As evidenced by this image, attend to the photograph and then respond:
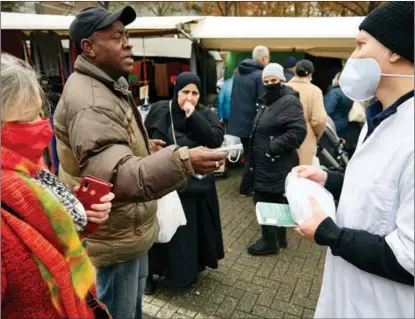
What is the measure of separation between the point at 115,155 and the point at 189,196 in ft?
5.31

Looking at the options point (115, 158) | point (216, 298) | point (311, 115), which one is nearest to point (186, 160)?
point (115, 158)

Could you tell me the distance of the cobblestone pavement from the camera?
2.89m

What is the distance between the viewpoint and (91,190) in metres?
1.35

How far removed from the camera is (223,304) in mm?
2977

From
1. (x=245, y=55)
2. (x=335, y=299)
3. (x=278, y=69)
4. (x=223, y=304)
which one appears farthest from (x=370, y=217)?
(x=245, y=55)

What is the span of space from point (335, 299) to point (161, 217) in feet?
5.00

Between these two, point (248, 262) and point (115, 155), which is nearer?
point (115, 155)

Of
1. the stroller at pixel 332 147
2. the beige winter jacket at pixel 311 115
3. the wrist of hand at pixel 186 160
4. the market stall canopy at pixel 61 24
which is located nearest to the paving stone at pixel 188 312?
the wrist of hand at pixel 186 160

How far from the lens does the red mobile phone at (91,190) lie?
1.34m

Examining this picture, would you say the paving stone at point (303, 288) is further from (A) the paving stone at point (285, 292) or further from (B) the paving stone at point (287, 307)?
(B) the paving stone at point (287, 307)

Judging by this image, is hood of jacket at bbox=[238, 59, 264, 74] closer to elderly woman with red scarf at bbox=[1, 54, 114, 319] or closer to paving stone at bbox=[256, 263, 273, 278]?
paving stone at bbox=[256, 263, 273, 278]

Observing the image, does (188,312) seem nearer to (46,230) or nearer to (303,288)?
(303,288)

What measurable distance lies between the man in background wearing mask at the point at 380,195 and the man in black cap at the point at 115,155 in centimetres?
57

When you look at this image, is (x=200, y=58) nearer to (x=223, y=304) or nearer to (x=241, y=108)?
(x=241, y=108)
